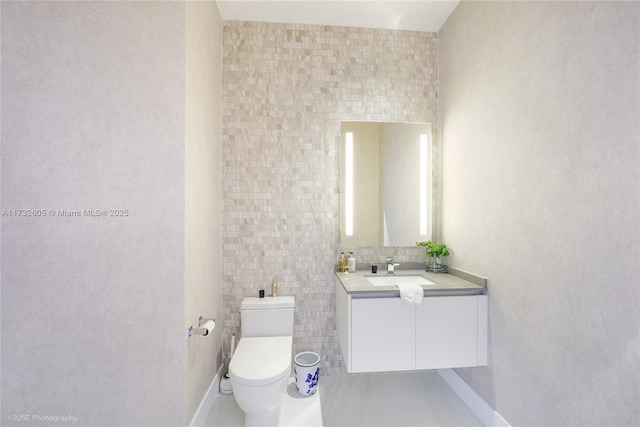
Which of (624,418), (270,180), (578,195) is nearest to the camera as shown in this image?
(624,418)

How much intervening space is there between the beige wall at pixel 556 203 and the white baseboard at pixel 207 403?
1.77 metres

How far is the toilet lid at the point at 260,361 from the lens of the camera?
160 cm

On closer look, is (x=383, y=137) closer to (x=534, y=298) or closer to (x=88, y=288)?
(x=534, y=298)

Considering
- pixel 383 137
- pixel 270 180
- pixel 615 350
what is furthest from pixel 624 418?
pixel 270 180

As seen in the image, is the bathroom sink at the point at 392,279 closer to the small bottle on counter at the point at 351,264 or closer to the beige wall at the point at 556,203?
the small bottle on counter at the point at 351,264

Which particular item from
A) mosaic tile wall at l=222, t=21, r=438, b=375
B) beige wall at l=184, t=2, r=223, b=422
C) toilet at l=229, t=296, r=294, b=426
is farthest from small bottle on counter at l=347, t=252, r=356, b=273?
beige wall at l=184, t=2, r=223, b=422

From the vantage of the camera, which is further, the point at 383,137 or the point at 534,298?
the point at 383,137

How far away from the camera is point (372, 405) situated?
6.71 feet

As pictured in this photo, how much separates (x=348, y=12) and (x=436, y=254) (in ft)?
6.46

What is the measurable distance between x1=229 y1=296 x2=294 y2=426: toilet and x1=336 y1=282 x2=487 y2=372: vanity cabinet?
0.43 m

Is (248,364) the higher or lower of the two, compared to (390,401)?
higher

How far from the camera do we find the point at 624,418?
1059mm

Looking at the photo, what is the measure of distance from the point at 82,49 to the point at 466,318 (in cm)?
263

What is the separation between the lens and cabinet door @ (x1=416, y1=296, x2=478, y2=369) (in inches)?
71.1
